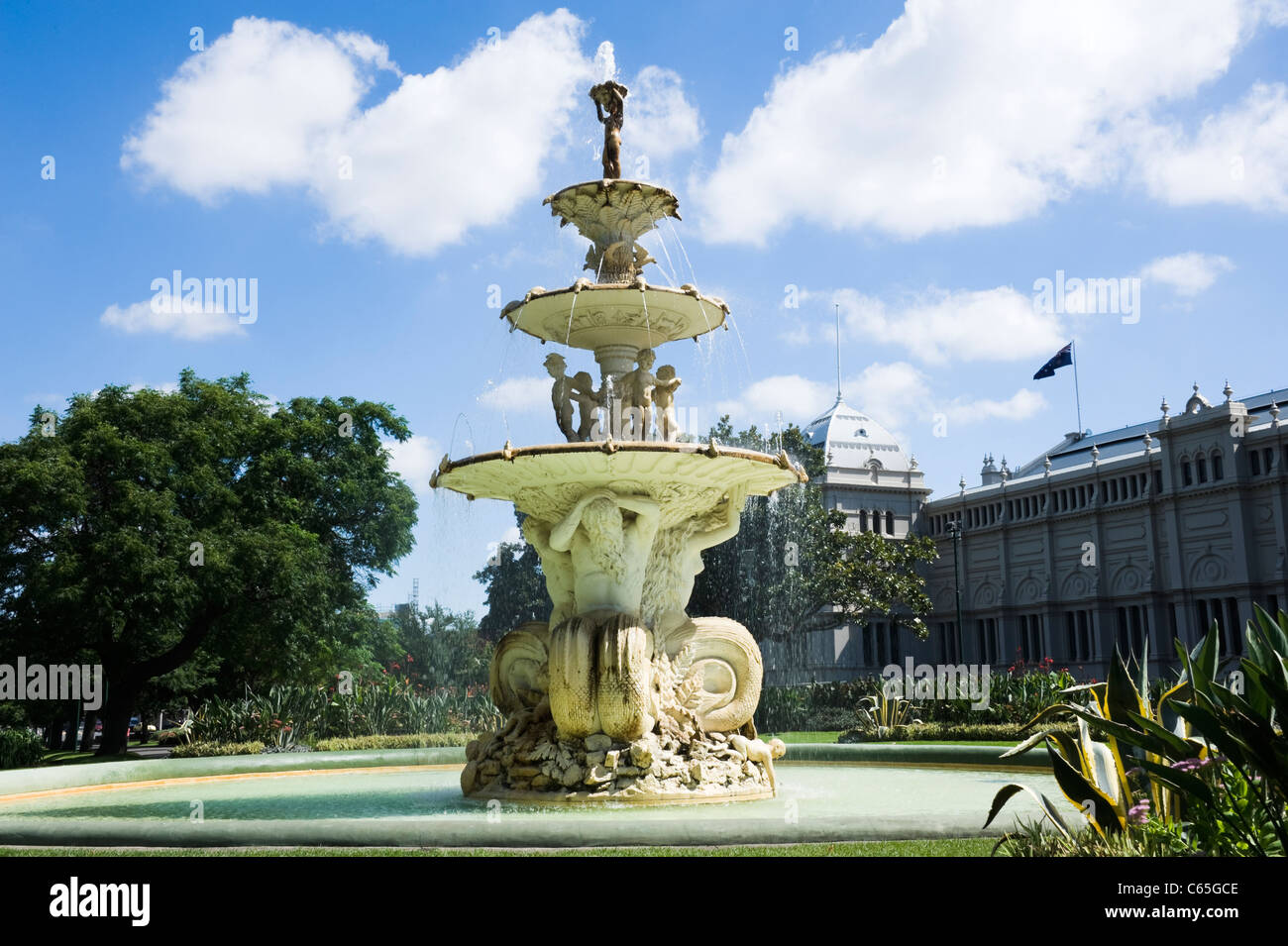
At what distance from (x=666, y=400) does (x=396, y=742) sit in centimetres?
1693

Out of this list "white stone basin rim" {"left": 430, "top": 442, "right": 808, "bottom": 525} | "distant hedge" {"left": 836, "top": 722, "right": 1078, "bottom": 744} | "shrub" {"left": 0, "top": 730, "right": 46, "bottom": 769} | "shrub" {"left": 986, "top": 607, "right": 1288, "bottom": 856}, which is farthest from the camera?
"distant hedge" {"left": 836, "top": 722, "right": 1078, "bottom": 744}

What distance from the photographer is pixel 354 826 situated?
25.2 ft

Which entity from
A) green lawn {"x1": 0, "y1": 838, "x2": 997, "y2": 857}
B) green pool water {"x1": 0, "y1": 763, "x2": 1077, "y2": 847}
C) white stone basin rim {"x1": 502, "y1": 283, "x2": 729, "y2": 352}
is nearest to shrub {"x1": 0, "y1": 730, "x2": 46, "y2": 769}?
green pool water {"x1": 0, "y1": 763, "x2": 1077, "y2": 847}

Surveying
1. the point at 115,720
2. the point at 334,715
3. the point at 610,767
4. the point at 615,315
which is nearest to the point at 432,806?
the point at 610,767

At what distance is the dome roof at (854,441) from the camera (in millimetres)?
56594

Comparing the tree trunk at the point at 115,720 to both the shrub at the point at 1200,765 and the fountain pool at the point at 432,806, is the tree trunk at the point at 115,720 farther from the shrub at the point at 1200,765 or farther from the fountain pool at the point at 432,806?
the shrub at the point at 1200,765

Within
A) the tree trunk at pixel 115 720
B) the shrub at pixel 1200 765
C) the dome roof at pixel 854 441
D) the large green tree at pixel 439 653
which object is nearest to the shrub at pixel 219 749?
the tree trunk at pixel 115 720

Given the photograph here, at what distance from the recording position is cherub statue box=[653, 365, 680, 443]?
12891mm

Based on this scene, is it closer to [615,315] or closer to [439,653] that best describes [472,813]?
[615,315]

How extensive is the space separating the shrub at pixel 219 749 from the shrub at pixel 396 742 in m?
1.45

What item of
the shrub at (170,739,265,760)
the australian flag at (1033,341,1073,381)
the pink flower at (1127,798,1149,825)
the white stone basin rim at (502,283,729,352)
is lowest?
the shrub at (170,739,265,760)

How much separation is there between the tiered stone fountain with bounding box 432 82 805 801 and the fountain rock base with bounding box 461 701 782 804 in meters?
0.02

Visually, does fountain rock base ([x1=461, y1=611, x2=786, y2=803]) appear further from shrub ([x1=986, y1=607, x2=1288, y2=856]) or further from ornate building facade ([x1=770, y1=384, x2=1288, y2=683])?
ornate building facade ([x1=770, y1=384, x2=1288, y2=683])

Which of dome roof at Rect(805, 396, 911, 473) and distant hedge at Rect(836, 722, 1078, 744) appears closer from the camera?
distant hedge at Rect(836, 722, 1078, 744)
